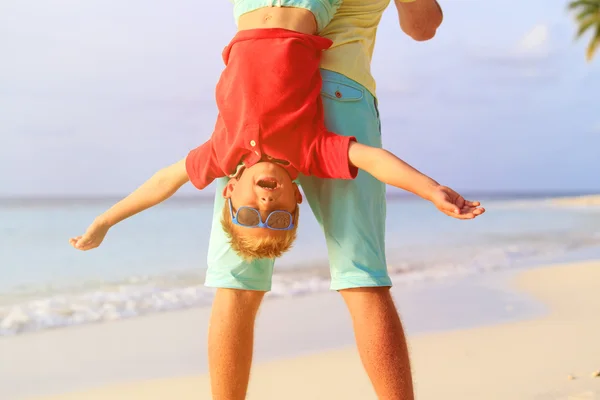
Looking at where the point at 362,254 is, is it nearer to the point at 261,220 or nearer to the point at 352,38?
the point at 261,220

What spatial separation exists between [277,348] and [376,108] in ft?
6.46

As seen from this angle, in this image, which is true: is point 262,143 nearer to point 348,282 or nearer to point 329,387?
point 348,282

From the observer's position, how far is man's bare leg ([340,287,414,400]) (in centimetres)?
174

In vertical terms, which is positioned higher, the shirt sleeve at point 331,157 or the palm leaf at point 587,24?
the shirt sleeve at point 331,157

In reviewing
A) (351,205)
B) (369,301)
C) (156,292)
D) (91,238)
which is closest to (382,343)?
(369,301)

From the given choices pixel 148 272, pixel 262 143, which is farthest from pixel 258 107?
pixel 148 272

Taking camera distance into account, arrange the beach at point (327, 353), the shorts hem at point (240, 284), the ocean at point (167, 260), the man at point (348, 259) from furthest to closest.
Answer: the ocean at point (167, 260) < the beach at point (327, 353) < the shorts hem at point (240, 284) < the man at point (348, 259)

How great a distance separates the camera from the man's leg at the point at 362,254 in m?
1.74

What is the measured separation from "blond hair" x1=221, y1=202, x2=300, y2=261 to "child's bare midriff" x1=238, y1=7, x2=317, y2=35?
45 centimetres

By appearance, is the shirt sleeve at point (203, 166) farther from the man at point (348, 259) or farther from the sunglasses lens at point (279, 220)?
the sunglasses lens at point (279, 220)

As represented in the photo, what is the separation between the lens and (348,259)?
5.76 feet

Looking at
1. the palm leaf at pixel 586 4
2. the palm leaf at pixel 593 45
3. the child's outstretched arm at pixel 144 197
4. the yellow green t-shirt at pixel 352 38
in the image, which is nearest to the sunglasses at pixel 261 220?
the child's outstretched arm at pixel 144 197

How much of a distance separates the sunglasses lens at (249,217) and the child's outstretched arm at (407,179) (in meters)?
0.28

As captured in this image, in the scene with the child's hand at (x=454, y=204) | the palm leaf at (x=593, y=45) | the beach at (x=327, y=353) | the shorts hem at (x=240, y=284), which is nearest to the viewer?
the child's hand at (x=454, y=204)
